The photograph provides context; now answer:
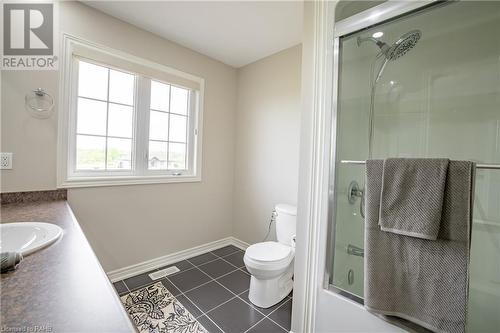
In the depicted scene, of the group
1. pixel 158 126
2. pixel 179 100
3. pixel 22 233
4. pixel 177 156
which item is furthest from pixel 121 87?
pixel 22 233

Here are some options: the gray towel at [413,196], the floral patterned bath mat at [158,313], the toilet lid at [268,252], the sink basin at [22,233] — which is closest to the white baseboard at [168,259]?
the floral patterned bath mat at [158,313]

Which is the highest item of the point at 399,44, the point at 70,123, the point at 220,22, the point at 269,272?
the point at 220,22

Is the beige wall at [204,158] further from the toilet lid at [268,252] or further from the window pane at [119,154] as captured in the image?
the toilet lid at [268,252]

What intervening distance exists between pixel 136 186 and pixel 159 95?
3.19 feet

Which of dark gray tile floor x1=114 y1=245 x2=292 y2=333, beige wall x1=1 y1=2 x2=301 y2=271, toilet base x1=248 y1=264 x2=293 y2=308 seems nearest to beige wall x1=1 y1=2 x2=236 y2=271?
beige wall x1=1 y1=2 x2=301 y2=271

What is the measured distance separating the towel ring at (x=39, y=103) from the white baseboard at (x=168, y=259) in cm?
142

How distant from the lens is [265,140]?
2594mm

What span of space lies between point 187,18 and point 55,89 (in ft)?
3.95

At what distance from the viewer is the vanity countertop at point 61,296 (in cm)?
45

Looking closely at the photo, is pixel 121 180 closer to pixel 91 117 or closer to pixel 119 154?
pixel 119 154

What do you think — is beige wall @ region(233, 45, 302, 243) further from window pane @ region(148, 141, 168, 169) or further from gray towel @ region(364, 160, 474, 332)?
gray towel @ region(364, 160, 474, 332)

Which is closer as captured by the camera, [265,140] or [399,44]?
[399,44]

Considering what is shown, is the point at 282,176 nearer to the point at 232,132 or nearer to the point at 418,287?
the point at 232,132

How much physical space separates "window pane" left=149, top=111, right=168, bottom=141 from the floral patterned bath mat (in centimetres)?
144
